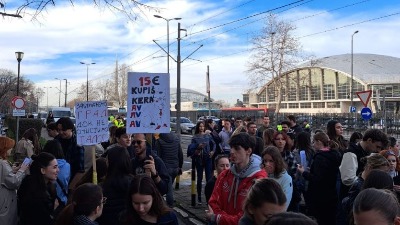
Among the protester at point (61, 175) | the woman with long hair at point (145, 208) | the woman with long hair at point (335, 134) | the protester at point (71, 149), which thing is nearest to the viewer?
the woman with long hair at point (145, 208)

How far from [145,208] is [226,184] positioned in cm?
81

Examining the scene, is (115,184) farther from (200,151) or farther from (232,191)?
(200,151)

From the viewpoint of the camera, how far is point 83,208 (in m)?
3.46

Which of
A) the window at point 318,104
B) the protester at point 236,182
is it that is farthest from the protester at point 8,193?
the window at point 318,104

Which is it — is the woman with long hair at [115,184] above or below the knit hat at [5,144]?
below

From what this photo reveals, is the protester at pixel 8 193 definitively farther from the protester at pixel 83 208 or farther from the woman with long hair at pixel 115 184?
the protester at pixel 83 208

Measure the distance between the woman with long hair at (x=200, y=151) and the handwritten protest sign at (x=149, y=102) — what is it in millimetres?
3971

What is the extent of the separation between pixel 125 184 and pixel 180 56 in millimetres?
25606

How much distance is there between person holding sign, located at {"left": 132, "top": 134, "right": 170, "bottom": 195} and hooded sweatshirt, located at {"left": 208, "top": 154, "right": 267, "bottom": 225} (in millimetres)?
987

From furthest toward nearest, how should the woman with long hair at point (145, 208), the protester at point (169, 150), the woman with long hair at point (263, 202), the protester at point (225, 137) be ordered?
the protester at point (225, 137), the protester at point (169, 150), the woman with long hair at point (145, 208), the woman with long hair at point (263, 202)

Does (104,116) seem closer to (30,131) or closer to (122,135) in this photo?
(122,135)

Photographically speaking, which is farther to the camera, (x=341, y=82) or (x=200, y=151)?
(x=341, y=82)

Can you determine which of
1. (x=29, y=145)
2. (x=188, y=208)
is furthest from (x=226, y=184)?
(x=29, y=145)

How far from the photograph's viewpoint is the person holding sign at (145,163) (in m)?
4.84
